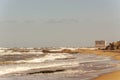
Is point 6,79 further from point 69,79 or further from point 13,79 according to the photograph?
point 69,79

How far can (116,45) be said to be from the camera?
82812mm

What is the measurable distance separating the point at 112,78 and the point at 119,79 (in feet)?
2.60

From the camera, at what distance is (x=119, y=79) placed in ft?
58.0

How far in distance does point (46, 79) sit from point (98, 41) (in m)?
112

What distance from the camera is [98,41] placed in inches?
5103

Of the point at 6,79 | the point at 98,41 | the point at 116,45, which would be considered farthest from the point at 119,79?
the point at 98,41

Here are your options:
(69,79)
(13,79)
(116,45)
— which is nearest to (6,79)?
(13,79)

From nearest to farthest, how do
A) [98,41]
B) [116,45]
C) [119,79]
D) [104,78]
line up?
1. [119,79]
2. [104,78]
3. [116,45]
4. [98,41]

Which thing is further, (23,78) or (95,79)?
(23,78)

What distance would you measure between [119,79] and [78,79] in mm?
2322

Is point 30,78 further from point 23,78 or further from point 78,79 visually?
point 78,79

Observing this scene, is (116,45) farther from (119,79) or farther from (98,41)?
(119,79)

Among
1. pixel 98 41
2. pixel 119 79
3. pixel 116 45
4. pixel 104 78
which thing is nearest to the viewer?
pixel 119 79

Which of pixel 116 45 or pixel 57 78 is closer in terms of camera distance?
pixel 57 78
